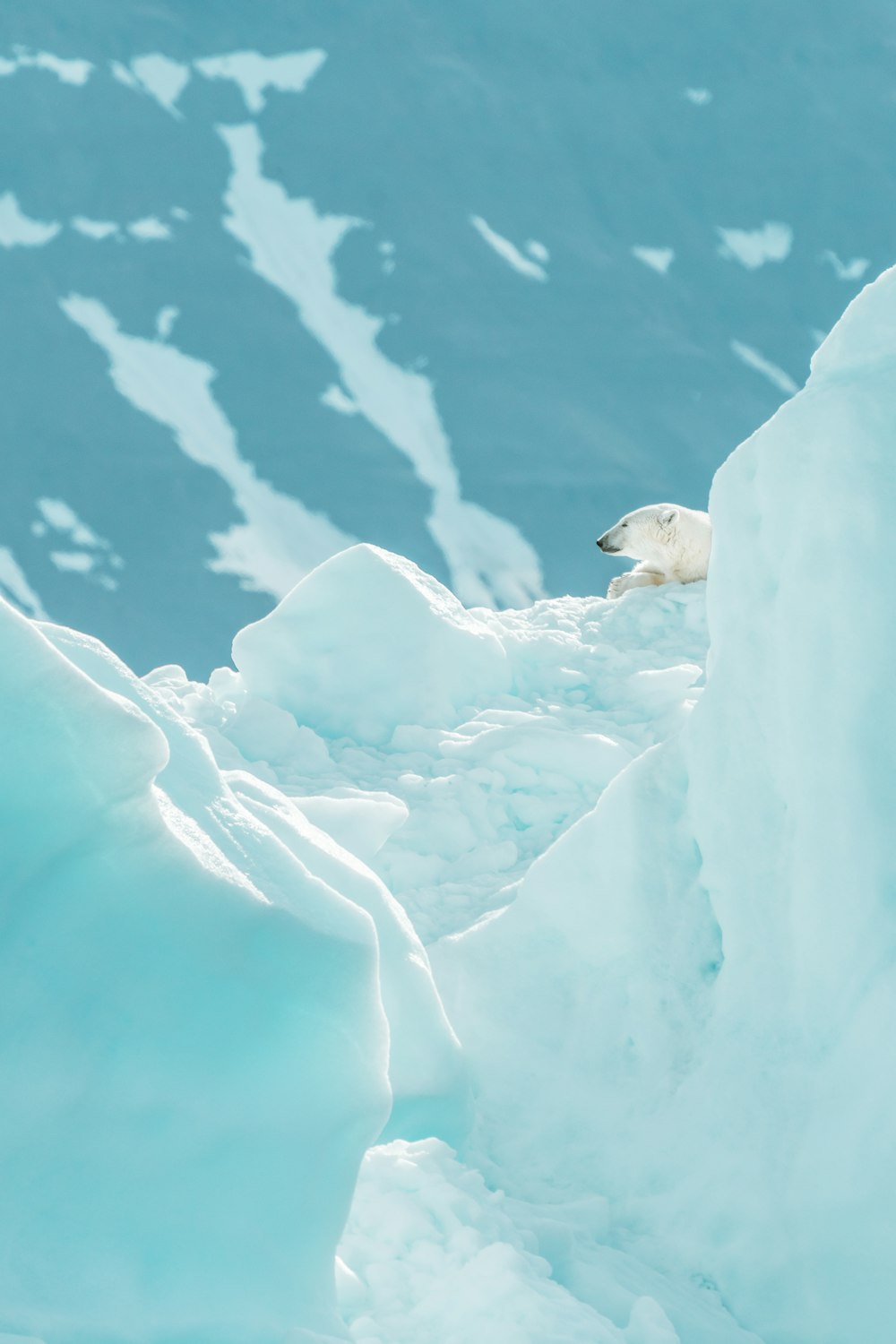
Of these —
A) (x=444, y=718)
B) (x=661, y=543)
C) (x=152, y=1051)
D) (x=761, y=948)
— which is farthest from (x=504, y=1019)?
(x=661, y=543)

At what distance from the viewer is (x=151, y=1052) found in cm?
223

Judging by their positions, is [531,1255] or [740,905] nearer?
[531,1255]

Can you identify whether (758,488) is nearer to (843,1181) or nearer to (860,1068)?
(860,1068)

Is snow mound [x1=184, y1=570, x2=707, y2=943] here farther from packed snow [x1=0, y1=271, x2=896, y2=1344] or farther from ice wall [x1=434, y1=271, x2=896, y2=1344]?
ice wall [x1=434, y1=271, x2=896, y2=1344]

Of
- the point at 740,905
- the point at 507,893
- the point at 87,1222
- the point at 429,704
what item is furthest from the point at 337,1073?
the point at 429,704

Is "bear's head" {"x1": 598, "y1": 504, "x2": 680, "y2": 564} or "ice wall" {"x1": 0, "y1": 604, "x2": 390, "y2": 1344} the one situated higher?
"ice wall" {"x1": 0, "y1": 604, "x2": 390, "y2": 1344}

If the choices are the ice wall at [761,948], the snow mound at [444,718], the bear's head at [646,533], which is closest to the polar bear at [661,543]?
the bear's head at [646,533]

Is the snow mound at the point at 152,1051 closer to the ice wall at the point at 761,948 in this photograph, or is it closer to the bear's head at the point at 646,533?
the ice wall at the point at 761,948

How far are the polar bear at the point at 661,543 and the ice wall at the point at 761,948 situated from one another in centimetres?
505

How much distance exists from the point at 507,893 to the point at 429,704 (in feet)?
6.80

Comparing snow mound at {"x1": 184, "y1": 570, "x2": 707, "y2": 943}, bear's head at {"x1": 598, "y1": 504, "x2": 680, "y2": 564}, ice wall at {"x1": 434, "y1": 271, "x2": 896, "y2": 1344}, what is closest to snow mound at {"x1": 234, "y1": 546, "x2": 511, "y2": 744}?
snow mound at {"x1": 184, "y1": 570, "x2": 707, "y2": 943}

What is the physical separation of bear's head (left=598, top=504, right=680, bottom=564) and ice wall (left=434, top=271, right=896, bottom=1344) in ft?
16.6

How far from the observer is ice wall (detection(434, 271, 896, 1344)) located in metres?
2.74

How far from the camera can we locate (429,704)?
21.9ft
